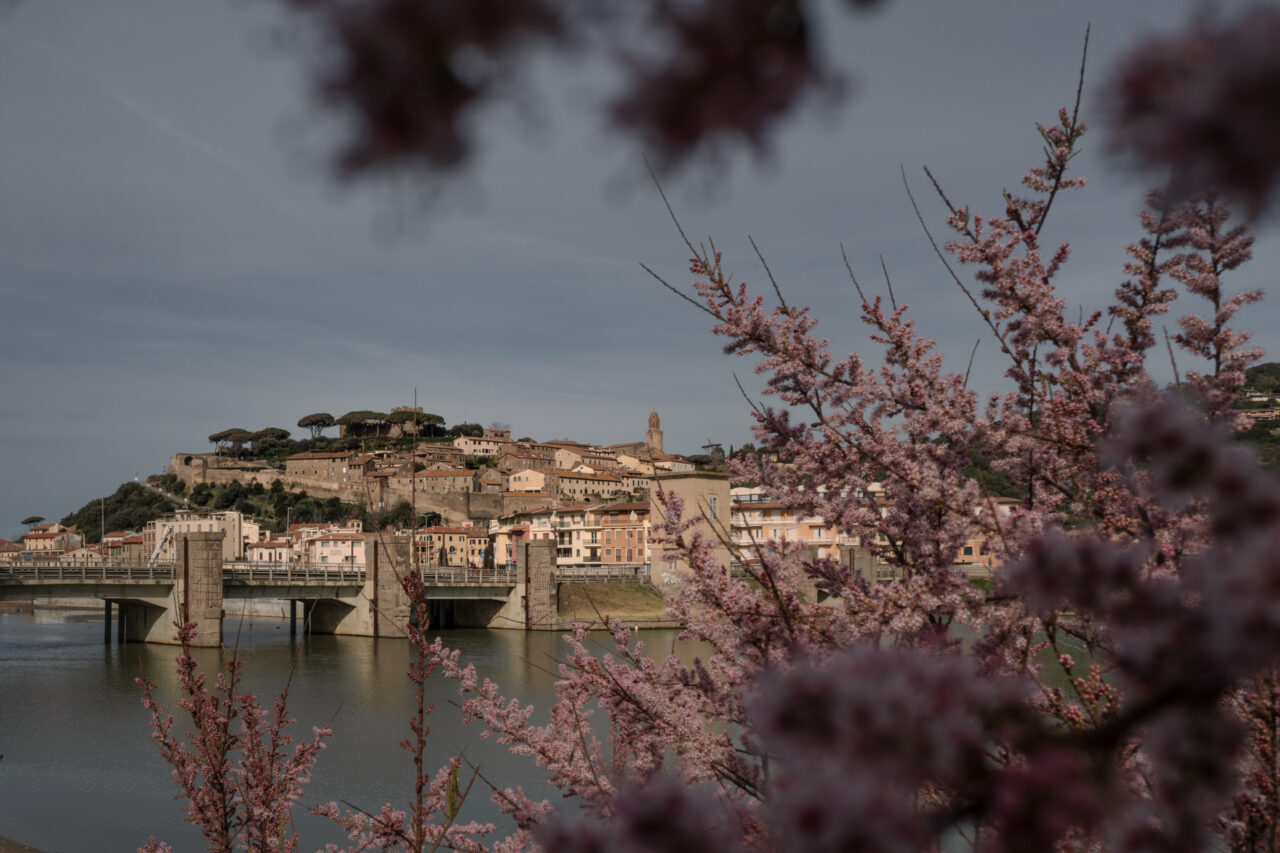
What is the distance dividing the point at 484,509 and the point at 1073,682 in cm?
12134

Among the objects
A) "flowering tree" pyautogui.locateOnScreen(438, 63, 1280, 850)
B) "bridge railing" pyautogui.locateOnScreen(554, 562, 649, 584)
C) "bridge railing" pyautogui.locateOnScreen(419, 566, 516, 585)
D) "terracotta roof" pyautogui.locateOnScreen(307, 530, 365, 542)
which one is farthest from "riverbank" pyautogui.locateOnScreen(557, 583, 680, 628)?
"flowering tree" pyautogui.locateOnScreen(438, 63, 1280, 850)

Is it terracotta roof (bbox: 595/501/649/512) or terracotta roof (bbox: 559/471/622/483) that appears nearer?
terracotta roof (bbox: 595/501/649/512)

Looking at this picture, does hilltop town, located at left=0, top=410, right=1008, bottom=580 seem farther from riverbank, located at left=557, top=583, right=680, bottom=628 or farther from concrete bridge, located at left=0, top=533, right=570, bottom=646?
concrete bridge, located at left=0, top=533, right=570, bottom=646

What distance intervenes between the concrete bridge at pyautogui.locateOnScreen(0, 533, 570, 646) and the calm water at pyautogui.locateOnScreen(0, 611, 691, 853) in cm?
220

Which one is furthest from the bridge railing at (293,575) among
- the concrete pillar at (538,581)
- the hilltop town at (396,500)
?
the hilltop town at (396,500)

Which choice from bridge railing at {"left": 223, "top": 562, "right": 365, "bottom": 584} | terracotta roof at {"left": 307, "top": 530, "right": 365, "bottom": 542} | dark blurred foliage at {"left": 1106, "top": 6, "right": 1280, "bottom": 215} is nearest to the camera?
dark blurred foliage at {"left": 1106, "top": 6, "right": 1280, "bottom": 215}

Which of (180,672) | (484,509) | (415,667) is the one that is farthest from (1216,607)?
(484,509)

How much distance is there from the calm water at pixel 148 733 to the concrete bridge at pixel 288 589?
86.5 inches

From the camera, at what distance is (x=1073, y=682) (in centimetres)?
383

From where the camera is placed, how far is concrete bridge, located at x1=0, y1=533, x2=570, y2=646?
44406mm

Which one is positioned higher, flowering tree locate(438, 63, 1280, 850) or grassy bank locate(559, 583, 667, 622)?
flowering tree locate(438, 63, 1280, 850)

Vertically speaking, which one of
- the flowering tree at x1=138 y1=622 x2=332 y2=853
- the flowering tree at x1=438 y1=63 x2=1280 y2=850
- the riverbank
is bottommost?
the riverbank

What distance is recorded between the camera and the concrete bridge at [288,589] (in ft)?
146

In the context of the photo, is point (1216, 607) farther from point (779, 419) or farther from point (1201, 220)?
point (779, 419)
